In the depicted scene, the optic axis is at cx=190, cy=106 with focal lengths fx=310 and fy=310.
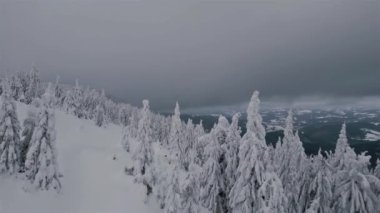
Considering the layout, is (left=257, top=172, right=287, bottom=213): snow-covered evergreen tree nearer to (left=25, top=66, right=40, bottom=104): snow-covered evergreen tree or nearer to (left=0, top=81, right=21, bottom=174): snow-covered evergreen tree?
(left=0, top=81, right=21, bottom=174): snow-covered evergreen tree

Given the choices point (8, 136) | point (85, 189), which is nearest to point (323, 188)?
point (85, 189)

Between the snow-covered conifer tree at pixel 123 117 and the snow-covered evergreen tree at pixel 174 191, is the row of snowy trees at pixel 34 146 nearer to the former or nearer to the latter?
the snow-covered evergreen tree at pixel 174 191

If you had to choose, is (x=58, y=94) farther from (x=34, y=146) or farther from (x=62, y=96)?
(x=34, y=146)

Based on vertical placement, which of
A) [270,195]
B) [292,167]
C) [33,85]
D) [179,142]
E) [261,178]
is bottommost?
[179,142]

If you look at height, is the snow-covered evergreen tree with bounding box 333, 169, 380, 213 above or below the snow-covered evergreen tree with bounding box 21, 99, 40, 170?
below

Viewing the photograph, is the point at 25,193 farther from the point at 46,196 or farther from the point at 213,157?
the point at 213,157

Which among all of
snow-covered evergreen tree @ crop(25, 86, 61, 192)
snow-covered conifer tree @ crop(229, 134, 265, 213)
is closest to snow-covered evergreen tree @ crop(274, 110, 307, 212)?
snow-covered conifer tree @ crop(229, 134, 265, 213)
